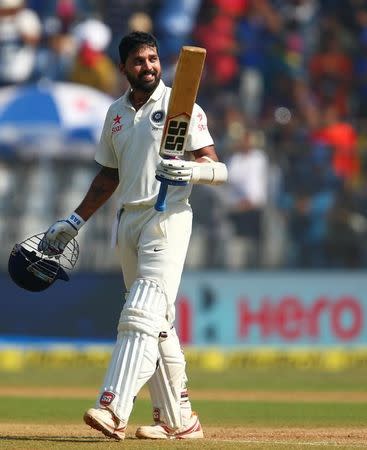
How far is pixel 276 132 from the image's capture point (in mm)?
13516

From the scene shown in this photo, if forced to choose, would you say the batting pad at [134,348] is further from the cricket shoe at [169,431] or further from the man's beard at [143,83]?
the man's beard at [143,83]

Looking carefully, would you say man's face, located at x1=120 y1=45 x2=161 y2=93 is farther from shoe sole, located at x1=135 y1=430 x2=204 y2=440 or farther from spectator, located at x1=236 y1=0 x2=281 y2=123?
spectator, located at x1=236 y1=0 x2=281 y2=123

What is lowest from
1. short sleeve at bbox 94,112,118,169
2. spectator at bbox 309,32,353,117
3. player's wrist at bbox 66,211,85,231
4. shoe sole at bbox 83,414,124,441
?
shoe sole at bbox 83,414,124,441

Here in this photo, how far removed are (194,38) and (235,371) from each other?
4198 millimetres

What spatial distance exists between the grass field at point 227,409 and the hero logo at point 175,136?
1258mm

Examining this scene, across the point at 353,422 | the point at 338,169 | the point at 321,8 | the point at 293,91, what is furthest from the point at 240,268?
the point at 353,422

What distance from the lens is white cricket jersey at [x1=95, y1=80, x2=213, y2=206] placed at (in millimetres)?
5809

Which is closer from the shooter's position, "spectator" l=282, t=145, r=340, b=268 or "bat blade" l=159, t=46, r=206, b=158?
"bat blade" l=159, t=46, r=206, b=158

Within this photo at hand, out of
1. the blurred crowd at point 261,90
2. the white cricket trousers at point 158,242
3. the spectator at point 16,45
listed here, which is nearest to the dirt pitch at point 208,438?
the white cricket trousers at point 158,242

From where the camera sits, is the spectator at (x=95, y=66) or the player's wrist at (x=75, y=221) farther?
the spectator at (x=95, y=66)

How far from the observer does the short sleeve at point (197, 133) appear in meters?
5.80

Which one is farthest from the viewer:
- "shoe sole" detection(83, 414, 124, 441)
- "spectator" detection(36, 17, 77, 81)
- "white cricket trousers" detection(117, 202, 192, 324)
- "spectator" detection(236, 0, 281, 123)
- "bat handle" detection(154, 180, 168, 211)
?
"spectator" detection(36, 17, 77, 81)

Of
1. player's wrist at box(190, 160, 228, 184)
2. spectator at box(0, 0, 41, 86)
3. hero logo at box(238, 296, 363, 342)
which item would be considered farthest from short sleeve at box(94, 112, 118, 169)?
spectator at box(0, 0, 41, 86)

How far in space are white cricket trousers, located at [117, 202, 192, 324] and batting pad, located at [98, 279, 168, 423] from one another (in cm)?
7
